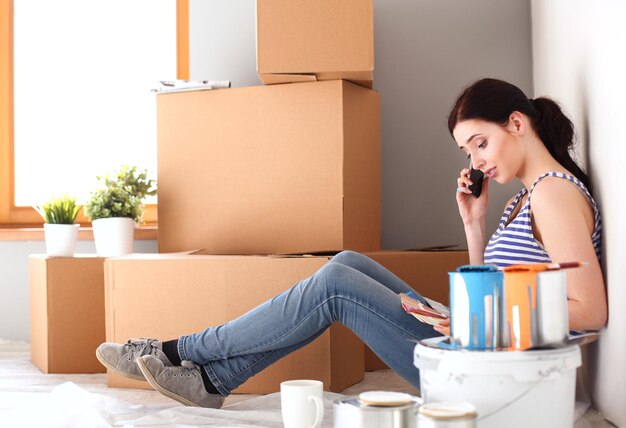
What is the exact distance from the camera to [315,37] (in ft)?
6.38

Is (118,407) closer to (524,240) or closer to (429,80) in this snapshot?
(524,240)

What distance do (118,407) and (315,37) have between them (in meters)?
1.01

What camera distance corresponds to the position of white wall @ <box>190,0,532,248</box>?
93.5 inches

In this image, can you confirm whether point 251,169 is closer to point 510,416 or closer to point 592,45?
point 592,45

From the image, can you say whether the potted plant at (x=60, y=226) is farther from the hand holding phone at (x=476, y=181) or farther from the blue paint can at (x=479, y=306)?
the blue paint can at (x=479, y=306)

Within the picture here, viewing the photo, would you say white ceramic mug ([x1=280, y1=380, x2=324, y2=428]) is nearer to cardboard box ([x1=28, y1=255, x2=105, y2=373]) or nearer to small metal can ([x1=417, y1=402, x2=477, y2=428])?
small metal can ([x1=417, y1=402, x2=477, y2=428])

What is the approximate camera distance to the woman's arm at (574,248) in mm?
1229

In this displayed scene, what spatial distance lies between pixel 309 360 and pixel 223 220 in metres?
0.49

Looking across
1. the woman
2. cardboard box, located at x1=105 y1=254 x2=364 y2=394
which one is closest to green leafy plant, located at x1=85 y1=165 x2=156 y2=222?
cardboard box, located at x1=105 y1=254 x2=364 y2=394

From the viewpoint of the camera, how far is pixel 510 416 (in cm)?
99

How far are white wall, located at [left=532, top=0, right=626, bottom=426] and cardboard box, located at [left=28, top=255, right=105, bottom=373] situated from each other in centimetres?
132

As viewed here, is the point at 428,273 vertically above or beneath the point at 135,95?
beneath

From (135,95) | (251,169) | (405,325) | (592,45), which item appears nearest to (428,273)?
(251,169)

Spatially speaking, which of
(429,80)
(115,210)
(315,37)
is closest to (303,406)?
(315,37)
